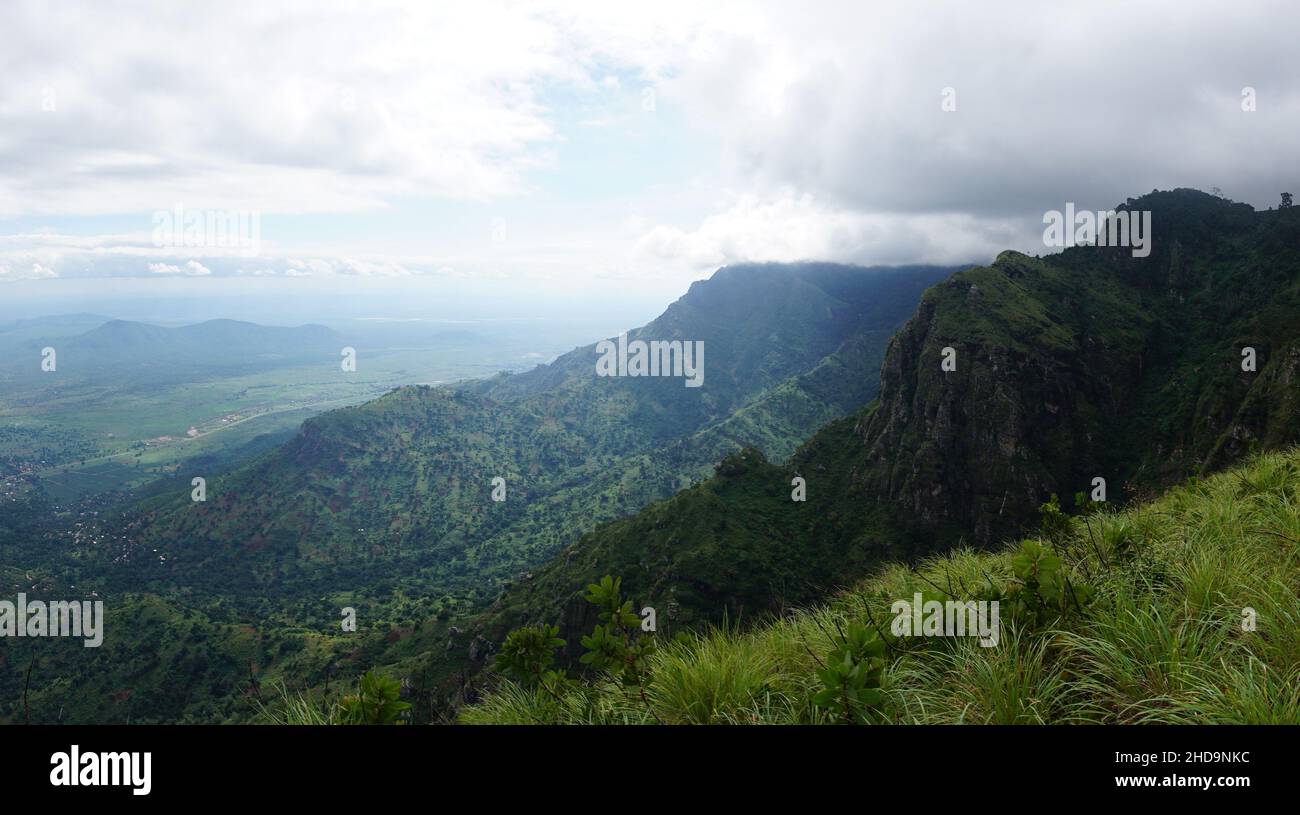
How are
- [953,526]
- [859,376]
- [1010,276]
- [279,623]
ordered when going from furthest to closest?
[859,376] → [279,623] → [1010,276] → [953,526]

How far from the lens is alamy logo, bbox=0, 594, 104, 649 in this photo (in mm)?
74438

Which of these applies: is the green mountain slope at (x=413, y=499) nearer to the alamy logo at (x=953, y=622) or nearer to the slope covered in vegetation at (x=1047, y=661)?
the slope covered in vegetation at (x=1047, y=661)

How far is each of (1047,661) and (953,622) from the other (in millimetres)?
573

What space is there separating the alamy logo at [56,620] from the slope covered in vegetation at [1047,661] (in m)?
105

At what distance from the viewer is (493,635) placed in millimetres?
56375

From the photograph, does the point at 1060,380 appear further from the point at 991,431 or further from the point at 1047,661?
the point at 1047,661

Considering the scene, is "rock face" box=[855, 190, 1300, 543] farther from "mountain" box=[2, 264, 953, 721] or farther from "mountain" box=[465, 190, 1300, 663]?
"mountain" box=[2, 264, 953, 721]

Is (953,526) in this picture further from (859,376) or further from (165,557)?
(165,557)

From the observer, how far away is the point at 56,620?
78.5 m
